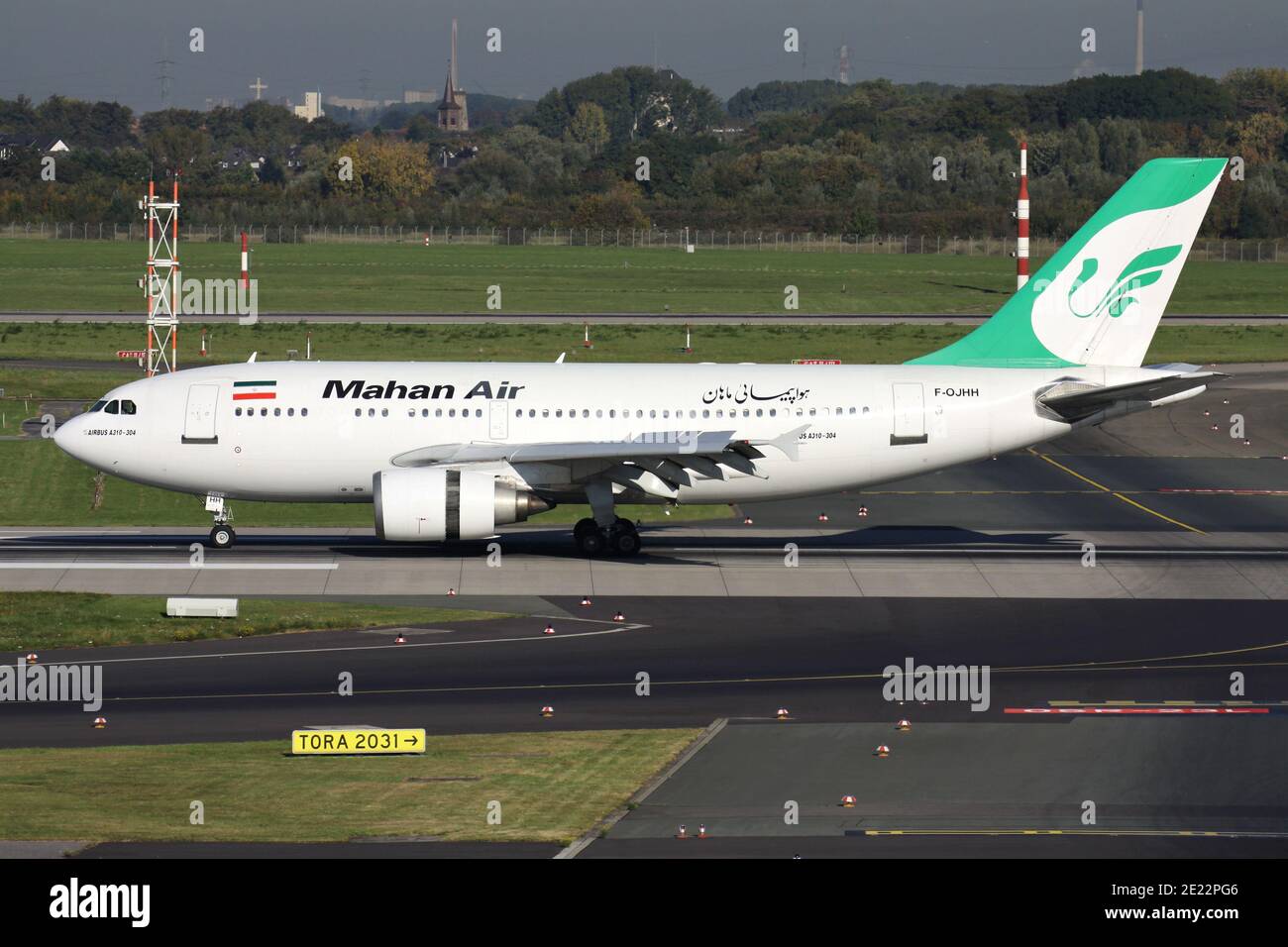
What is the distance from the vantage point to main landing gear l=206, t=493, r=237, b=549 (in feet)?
144

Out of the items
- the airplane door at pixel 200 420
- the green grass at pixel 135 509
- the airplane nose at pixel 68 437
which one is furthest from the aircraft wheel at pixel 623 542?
the airplane nose at pixel 68 437

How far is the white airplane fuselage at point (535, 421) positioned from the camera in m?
42.7

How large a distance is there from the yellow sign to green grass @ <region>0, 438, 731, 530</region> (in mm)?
24296

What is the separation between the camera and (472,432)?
42750 millimetres

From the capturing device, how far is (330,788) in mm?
23391

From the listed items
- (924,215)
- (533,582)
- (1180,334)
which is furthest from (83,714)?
(924,215)

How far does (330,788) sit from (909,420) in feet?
78.0

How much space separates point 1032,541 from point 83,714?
2801cm

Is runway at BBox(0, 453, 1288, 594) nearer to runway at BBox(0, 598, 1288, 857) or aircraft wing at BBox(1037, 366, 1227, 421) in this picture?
runway at BBox(0, 598, 1288, 857)

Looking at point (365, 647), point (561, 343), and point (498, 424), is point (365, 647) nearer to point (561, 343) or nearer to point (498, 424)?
point (498, 424)

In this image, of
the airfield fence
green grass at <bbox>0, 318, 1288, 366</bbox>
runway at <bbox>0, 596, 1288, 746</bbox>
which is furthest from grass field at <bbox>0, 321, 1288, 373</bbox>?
the airfield fence

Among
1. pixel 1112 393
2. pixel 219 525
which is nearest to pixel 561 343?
pixel 219 525

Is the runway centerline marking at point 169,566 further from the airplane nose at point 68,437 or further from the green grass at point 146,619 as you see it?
the green grass at point 146,619
